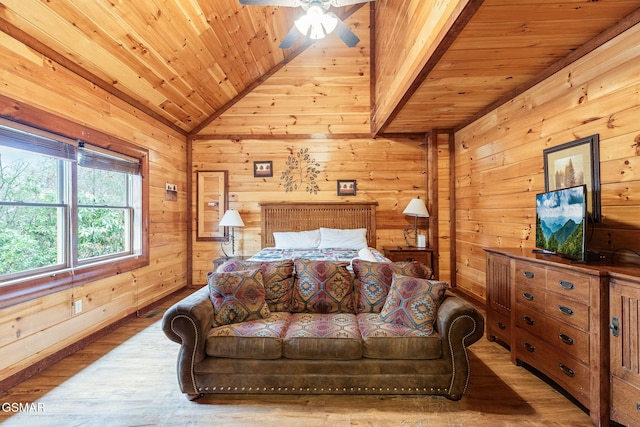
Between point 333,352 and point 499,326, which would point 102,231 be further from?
point 499,326

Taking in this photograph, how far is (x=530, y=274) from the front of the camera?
2236 millimetres

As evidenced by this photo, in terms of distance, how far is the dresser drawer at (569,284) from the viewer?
1.78 metres

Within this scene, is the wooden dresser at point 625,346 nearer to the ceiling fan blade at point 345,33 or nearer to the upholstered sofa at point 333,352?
the upholstered sofa at point 333,352

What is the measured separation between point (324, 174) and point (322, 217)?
27.9 inches

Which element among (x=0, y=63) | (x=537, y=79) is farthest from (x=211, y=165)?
(x=537, y=79)

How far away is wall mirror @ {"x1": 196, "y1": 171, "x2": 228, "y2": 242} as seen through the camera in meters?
4.93

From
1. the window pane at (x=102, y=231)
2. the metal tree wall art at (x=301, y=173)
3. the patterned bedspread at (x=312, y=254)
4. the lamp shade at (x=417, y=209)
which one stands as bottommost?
the patterned bedspread at (x=312, y=254)

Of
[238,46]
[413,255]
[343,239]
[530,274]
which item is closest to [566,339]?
[530,274]

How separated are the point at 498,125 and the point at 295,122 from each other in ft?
9.50

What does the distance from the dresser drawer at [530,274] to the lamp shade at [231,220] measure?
350cm

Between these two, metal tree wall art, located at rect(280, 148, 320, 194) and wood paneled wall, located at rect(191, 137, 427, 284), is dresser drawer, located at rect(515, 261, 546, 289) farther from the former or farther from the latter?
metal tree wall art, located at rect(280, 148, 320, 194)

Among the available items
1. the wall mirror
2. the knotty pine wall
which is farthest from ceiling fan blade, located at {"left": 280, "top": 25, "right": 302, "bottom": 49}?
the wall mirror

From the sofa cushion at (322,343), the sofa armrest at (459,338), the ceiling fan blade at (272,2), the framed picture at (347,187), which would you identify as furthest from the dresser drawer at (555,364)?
the ceiling fan blade at (272,2)

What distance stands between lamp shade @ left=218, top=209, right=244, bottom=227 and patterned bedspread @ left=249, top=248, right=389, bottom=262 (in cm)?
67
